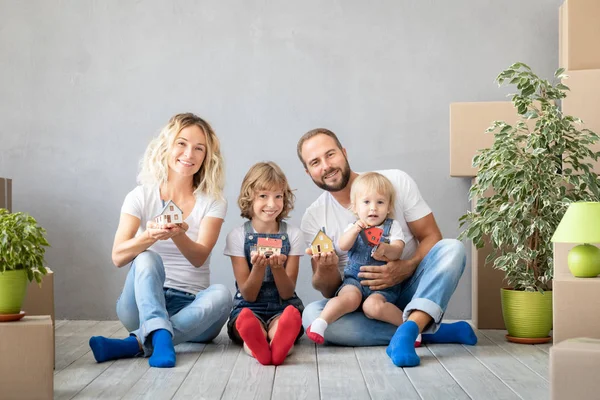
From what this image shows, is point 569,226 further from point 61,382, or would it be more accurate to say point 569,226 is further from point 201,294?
point 61,382

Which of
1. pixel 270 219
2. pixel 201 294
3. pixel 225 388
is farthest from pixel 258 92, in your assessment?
pixel 225 388

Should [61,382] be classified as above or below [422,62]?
below

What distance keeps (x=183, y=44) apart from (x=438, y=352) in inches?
85.3

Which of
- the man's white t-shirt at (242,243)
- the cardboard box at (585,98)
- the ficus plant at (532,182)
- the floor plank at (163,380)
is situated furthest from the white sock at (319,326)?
the cardboard box at (585,98)

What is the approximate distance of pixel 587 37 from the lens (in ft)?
11.2

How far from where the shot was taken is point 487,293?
12.2 ft

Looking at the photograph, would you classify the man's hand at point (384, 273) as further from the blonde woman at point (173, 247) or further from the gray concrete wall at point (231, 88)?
the gray concrete wall at point (231, 88)

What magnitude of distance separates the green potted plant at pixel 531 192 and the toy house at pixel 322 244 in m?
0.69

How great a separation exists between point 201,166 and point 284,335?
888 mm

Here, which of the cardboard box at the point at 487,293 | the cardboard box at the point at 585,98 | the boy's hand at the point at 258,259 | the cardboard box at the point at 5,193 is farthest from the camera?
the cardboard box at the point at 487,293

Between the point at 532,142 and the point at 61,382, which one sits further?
the point at 532,142

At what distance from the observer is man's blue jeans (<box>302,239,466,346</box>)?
2952 mm

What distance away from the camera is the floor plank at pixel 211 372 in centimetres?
230

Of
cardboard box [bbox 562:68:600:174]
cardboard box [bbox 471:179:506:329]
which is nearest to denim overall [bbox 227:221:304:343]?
cardboard box [bbox 471:179:506:329]
